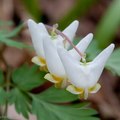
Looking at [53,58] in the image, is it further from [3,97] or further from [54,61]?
[3,97]

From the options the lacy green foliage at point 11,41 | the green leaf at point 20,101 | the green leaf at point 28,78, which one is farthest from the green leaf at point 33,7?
the green leaf at point 20,101

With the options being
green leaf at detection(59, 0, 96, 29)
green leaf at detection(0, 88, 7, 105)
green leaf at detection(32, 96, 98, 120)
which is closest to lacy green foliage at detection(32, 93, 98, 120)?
green leaf at detection(32, 96, 98, 120)

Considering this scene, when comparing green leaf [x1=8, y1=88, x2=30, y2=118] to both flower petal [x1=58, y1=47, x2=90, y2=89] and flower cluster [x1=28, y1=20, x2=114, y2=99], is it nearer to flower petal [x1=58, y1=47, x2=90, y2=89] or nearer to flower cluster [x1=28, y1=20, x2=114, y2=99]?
flower cluster [x1=28, y1=20, x2=114, y2=99]

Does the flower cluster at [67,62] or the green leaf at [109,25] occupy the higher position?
the green leaf at [109,25]

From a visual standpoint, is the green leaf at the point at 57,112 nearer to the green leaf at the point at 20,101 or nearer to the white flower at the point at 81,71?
the green leaf at the point at 20,101

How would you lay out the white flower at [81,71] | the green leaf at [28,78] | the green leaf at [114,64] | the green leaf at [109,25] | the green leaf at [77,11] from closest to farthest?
the white flower at [81,71], the green leaf at [114,64], the green leaf at [28,78], the green leaf at [109,25], the green leaf at [77,11]

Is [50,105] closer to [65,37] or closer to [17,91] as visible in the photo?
[17,91]

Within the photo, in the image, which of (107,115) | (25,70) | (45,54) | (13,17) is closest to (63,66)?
(45,54)

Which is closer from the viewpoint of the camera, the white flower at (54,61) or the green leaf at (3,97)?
the white flower at (54,61)
